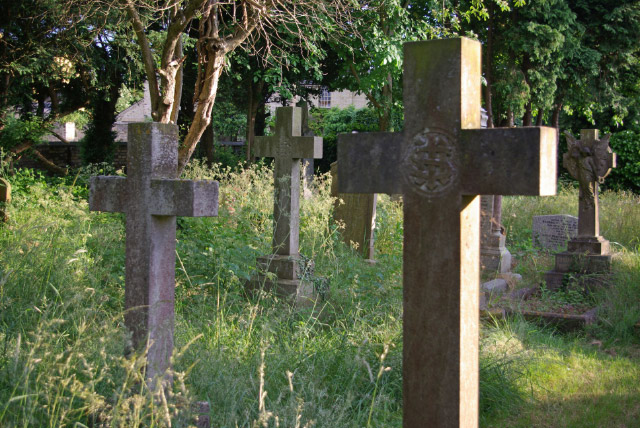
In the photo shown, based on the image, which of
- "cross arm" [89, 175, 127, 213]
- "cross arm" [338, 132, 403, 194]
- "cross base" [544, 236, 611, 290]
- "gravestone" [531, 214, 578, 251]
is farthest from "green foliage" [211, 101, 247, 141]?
"cross arm" [338, 132, 403, 194]

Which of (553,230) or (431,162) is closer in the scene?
(431,162)

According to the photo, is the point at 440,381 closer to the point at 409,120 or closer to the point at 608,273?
the point at 409,120

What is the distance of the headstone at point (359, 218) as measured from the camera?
30.1 ft

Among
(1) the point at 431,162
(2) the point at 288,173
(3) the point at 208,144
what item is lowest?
(1) the point at 431,162

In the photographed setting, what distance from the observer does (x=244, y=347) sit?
4293 millimetres

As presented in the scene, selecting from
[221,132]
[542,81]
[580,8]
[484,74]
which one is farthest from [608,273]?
[221,132]

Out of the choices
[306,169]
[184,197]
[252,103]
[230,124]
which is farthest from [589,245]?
[230,124]

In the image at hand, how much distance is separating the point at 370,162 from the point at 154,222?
4.02 ft

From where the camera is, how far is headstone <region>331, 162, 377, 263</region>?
916cm

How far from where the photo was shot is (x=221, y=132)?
34500 millimetres

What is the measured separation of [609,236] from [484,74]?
6311 millimetres

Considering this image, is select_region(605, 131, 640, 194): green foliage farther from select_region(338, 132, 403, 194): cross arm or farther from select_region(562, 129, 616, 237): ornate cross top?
select_region(338, 132, 403, 194): cross arm

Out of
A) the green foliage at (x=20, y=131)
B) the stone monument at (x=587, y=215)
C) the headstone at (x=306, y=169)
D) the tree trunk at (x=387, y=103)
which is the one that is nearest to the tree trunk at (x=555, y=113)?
the tree trunk at (x=387, y=103)

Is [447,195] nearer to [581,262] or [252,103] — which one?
[581,262]
